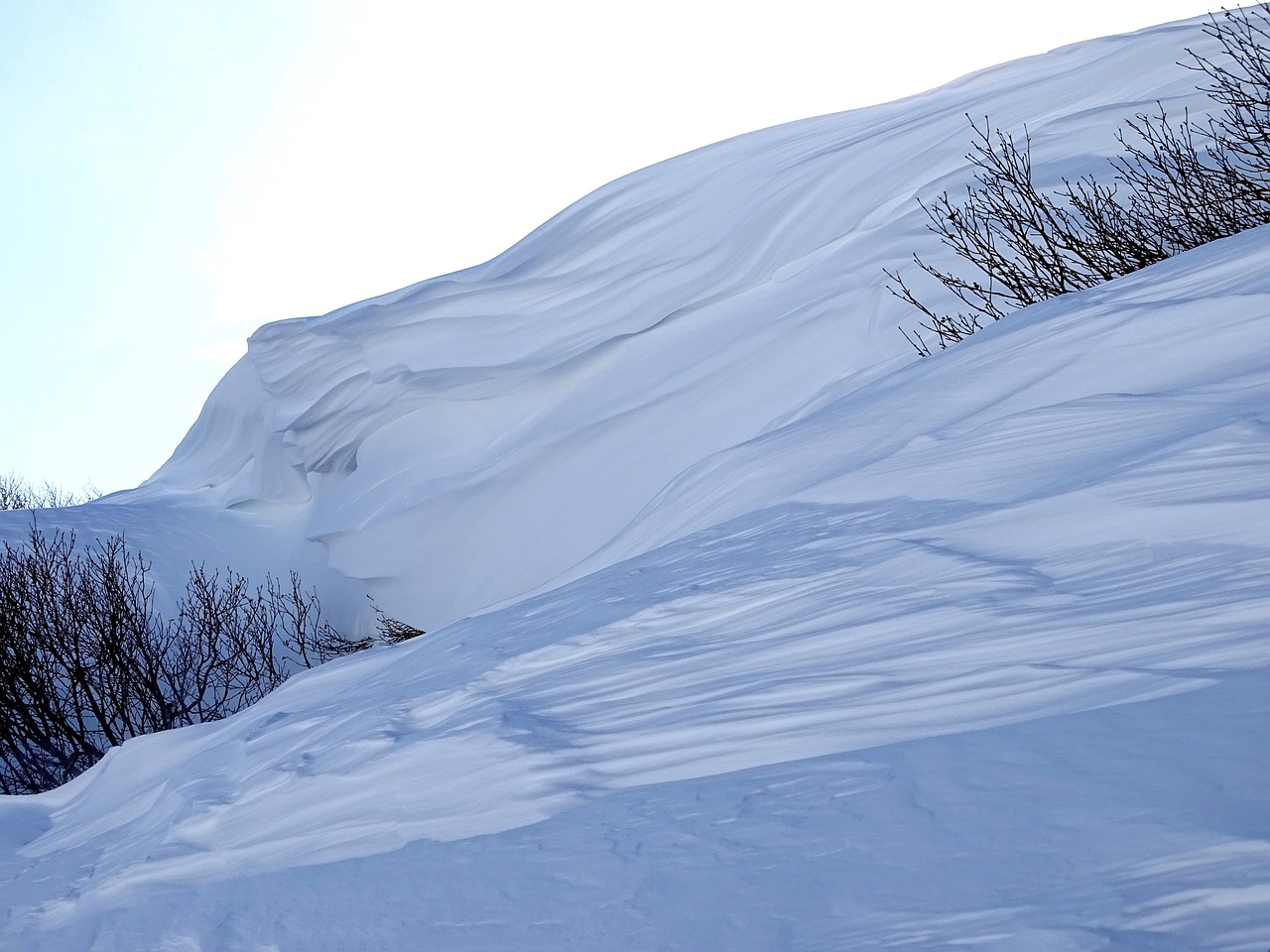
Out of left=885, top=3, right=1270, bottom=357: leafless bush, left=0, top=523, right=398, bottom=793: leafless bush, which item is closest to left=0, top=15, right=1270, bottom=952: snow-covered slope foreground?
left=885, top=3, right=1270, bottom=357: leafless bush

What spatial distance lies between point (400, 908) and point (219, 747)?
1791 millimetres

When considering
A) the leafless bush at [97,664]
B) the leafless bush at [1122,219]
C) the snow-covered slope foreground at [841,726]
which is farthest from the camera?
the leafless bush at [97,664]

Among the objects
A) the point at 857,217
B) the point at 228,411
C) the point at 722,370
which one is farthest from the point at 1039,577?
the point at 228,411

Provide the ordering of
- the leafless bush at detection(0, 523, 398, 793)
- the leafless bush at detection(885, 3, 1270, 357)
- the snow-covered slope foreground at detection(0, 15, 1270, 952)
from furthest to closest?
the leafless bush at detection(0, 523, 398, 793) → the leafless bush at detection(885, 3, 1270, 357) → the snow-covered slope foreground at detection(0, 15, 1270, 952)

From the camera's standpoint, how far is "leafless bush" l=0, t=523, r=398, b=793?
9305 millimetres

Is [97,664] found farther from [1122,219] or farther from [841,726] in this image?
[841,726]

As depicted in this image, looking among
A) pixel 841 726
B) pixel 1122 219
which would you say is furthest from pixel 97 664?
pixel 841 726

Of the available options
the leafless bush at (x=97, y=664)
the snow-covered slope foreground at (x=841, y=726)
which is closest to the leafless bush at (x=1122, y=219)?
the snow-covered slope foreground at (x=841, y=726)

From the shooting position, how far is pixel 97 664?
9.52 meters

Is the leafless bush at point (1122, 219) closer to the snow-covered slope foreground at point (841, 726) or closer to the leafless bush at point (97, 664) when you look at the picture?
the snow-covered slope foreground at point (841, 726)

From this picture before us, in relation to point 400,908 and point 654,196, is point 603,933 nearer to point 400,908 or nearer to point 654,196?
point 400,908

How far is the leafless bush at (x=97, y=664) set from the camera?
9.30 metres

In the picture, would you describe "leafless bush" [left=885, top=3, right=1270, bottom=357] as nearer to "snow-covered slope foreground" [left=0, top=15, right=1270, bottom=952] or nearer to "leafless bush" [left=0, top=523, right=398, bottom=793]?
"snow-covered slope foreground" [left=0, top=15, right=1270, bottom=952]

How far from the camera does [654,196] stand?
466 inches
